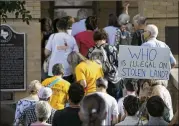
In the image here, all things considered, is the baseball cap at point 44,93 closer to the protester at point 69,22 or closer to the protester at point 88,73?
the protester at point 88,73

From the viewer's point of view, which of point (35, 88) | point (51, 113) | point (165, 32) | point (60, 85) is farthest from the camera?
point (165, 32)

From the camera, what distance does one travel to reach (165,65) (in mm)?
10734

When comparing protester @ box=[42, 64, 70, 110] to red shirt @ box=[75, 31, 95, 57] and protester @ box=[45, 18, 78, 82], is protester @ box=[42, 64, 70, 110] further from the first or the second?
red shirt @ box=[75, 31, 95, 57]

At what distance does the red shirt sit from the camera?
1308cm

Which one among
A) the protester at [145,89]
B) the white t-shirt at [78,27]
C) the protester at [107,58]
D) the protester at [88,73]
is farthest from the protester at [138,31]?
the protester at [145,89]

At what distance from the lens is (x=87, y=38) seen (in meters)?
13.1

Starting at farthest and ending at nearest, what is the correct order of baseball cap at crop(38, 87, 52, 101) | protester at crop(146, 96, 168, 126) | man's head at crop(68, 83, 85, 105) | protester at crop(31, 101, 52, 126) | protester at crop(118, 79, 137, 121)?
protester at crop(118, 79, 137, 121)
baseball cap at crop(38, 87, 52, 101)
protester at crop(31, 101, 52, 126)
man's head at crop(68, 83, 85, 105)
protester at crop(146, 96, 168, 126)

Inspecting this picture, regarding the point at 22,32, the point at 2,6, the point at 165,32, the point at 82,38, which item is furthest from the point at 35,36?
the point at 2,6

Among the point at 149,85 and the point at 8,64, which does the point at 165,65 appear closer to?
the point at 149,85

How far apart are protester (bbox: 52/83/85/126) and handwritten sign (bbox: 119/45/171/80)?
1878 millimetres

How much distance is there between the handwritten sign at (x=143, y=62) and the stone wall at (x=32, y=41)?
12.4ft

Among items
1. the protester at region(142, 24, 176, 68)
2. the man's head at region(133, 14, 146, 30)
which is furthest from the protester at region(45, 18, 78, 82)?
the protester at region(142, 24, 176, 68)

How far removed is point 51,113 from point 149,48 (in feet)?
6.10

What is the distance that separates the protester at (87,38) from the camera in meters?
13.1
